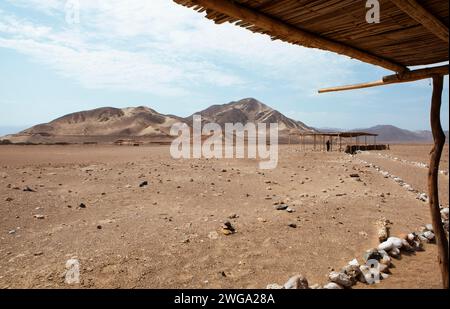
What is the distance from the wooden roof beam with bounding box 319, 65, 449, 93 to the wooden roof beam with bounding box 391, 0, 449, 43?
1.11m

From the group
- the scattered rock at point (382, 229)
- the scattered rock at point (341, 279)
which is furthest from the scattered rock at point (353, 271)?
the scattered rock at point (382, 229)

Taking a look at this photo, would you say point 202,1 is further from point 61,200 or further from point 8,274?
point 61,200

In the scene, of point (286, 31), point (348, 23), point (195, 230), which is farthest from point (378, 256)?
point (286, 31)

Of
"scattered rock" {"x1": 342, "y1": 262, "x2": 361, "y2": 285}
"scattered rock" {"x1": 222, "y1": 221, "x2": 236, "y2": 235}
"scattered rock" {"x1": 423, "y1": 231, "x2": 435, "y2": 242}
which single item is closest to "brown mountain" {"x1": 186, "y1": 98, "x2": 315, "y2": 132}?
"scattered rock" {"x1": 423, "y1": 231, "x2": 435, "y2": 242}

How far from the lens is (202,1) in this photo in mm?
2910

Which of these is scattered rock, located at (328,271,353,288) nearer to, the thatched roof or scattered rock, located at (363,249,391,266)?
scattered rock, located at (363,249,391,266)

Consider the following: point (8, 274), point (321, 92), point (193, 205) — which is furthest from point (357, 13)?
point (193, 205)

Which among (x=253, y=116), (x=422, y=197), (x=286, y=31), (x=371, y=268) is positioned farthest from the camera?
(x=253, y=116)

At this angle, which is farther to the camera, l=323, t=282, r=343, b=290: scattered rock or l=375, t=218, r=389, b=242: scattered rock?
l=375, t=218, r=389, b=242: scattered rock

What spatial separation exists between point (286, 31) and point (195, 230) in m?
4.80

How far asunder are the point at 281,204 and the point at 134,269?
16.4 ft

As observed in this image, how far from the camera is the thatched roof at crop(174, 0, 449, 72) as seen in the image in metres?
3.15

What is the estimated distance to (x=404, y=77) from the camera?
512 cm

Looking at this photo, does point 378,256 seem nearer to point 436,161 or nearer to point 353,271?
point 353,271
